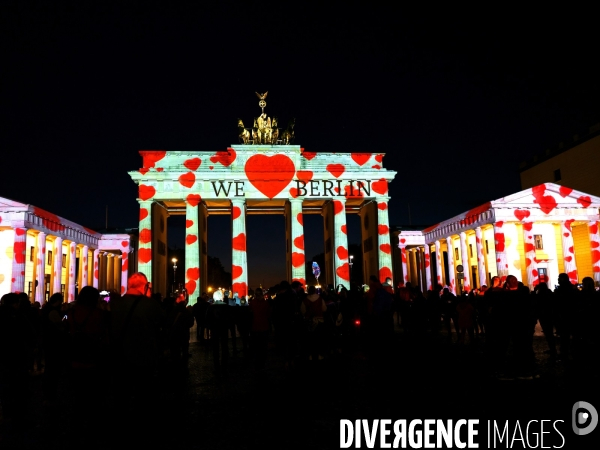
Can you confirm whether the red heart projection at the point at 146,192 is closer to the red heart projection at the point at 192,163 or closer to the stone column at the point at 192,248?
the stone column at the point at 192,248

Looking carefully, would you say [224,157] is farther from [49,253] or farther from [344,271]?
[49,253]

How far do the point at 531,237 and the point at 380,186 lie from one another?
12.6 m

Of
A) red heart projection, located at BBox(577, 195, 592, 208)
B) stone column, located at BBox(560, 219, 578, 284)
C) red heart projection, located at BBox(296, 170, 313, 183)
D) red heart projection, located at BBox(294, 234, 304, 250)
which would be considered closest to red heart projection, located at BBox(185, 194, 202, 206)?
red heart projection, located at BBox(296, 170, 313, 183)

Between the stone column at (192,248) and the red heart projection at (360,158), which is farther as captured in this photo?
the red heart projection at (360,158)

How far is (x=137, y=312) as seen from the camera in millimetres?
6152

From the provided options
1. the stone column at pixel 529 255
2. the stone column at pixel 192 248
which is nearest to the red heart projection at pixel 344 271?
the stone column at pixel 192 248

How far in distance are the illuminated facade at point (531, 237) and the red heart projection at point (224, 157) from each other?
20.4 m

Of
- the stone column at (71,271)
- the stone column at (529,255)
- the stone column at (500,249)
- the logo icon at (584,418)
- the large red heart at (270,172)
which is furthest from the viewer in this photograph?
the stone column at (71,271)

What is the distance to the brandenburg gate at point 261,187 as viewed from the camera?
1624 inches

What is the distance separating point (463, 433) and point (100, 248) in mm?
53025

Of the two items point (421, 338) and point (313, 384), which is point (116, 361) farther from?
point (421, 338)

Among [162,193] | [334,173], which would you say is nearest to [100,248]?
[162,193]

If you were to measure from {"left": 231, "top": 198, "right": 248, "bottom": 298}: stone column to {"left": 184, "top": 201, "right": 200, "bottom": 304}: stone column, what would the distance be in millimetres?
2917

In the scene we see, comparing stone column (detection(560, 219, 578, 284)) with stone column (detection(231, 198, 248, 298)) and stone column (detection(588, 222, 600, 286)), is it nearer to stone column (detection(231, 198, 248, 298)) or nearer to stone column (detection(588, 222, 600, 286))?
stone column (detection(588, 222, 600, 286))
